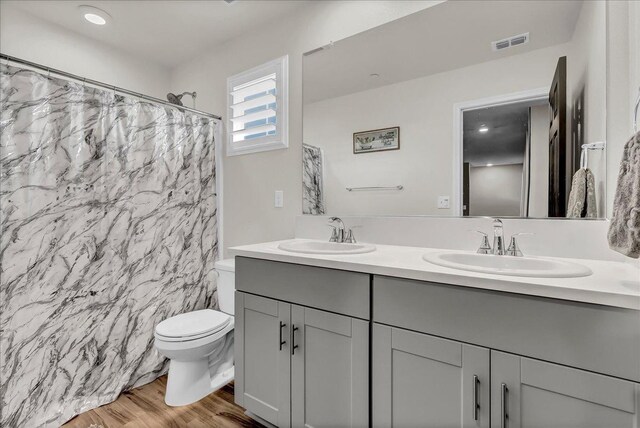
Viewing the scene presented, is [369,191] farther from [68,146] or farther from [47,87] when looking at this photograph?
[47,87]

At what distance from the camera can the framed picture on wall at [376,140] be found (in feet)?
5.49

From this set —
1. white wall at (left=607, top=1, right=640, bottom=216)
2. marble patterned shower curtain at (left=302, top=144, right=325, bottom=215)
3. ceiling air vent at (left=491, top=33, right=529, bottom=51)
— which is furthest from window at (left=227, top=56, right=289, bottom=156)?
white wall at (left=607, top=1, right=640, bottom=216)

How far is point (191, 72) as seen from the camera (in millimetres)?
→ 2680

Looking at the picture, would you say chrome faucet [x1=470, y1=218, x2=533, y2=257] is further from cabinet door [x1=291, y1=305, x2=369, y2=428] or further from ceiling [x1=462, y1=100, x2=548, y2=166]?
cabinet door [x1=291, y1=305, x2=369, y2=428]

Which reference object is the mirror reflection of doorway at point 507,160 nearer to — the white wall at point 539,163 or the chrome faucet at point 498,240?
the white wall at point 539,163

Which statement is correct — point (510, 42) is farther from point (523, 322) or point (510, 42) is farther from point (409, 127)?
point (523, 322)

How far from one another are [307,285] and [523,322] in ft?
2.53

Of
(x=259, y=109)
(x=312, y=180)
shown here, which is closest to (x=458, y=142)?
(x=312, y=180)

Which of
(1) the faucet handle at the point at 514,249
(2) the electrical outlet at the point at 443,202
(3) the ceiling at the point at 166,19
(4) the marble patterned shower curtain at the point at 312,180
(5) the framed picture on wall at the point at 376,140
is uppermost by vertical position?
(3) the ceiling at the point at 166,19

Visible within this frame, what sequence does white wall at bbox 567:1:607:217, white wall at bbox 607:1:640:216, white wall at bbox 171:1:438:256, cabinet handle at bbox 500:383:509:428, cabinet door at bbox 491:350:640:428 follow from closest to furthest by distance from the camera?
1. cabinet door at bbox 491:350:640:428
2. cabinet handle at bbox 500:383:509:428
3. white wall at bbox 607:1:640:216
4. white wall at bbox 567:1:607:217
5. white wall at bbox 171:1:438:256

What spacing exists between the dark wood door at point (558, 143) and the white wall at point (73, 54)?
2935mm

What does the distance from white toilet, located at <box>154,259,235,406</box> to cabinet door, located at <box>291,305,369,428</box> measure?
70cm

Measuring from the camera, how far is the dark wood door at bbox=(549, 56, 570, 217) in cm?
130

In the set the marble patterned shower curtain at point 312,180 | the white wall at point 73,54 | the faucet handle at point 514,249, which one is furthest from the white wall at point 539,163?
the white wall at point 73,54
